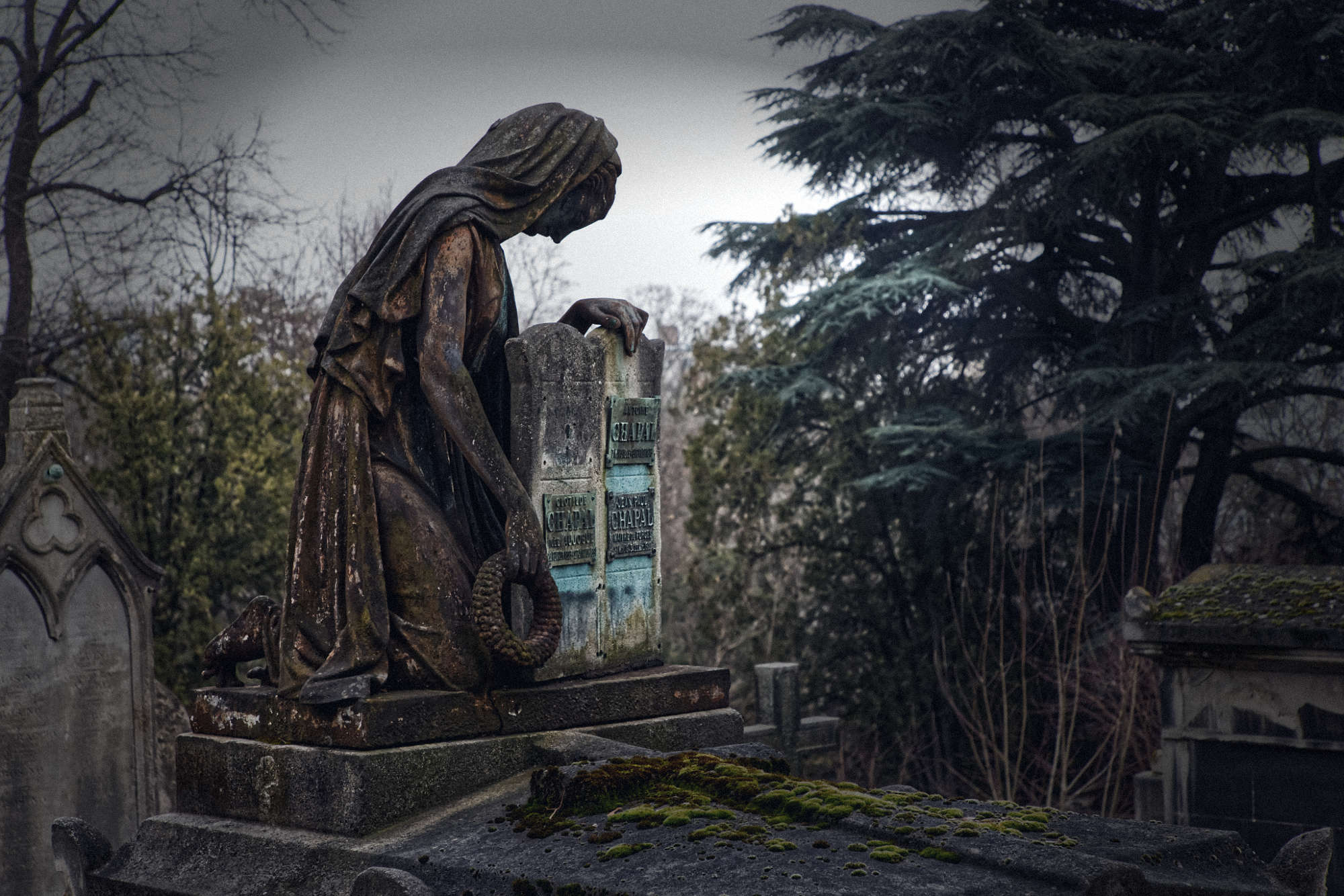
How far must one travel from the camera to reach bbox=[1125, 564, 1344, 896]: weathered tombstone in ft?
23.5

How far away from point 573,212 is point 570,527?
1.11 metres

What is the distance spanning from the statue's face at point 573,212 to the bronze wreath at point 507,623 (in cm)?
123

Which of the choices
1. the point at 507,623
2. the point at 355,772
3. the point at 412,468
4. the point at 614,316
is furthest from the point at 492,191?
the point at 355,772

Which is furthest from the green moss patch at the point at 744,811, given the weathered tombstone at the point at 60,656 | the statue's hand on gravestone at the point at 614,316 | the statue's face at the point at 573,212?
the weathered tombstone at the point at 60,656

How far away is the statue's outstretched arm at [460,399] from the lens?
4.43 meters

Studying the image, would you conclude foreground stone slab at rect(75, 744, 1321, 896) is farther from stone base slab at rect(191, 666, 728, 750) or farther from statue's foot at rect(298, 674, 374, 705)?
statue's foot at rect(298, 674, 374, 705)

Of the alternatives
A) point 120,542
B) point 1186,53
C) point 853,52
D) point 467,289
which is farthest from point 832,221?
point 467,289

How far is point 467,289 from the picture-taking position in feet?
15.1

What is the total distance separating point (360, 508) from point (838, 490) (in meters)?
10.4

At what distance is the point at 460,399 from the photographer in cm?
445

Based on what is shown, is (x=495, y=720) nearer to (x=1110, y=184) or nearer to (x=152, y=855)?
(x=152, y=855)

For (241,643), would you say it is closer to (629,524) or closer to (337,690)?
(337,690)

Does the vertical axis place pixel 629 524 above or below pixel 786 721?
above

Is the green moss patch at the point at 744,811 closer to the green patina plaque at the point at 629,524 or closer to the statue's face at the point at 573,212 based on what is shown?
the green patina plaque at the point at 629,524
